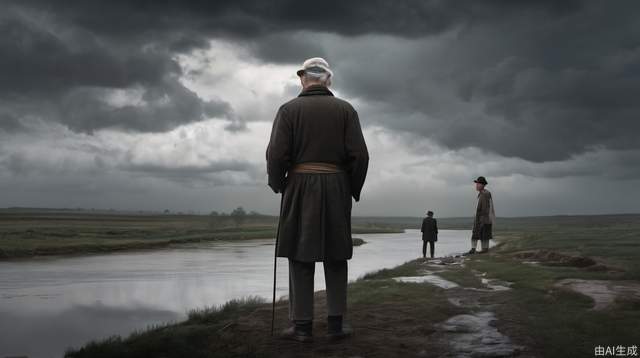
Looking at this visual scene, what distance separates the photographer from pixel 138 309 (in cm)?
1233

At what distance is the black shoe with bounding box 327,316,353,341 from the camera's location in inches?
249

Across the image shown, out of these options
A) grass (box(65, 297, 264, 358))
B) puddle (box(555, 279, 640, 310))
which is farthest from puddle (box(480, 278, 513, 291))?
grass (box(65, 297, 264, 358))

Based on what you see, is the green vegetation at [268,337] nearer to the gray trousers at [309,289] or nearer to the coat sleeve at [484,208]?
the gray trousers at [309,289]

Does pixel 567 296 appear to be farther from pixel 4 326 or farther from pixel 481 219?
pixel 481 219

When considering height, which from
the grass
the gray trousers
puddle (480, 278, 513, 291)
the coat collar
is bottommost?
the grass

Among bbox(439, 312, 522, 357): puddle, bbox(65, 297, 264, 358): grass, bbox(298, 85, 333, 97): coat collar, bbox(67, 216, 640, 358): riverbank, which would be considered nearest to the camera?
bbox(439, 312, 522, 357): puddle

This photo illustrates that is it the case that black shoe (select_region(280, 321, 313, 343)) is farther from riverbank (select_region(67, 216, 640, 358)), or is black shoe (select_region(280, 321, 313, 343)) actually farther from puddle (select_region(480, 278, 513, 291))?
puddle (select_region(480, 278, 513, 291))

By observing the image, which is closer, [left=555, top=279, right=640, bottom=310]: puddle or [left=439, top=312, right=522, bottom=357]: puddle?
[left=439, top=312, right=522, bottom=357]: puddle

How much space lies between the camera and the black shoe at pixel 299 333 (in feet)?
20.9

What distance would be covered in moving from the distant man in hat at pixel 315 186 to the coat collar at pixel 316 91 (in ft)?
0.22

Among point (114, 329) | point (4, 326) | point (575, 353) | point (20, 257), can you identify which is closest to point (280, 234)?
point (575, 353)

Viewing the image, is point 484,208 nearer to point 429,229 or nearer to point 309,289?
point 429,229

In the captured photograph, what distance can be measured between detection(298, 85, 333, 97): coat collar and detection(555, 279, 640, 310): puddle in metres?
4.56

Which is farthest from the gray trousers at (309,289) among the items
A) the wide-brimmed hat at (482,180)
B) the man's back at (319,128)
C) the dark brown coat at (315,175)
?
the wide-brimmed hat at (482,180)
